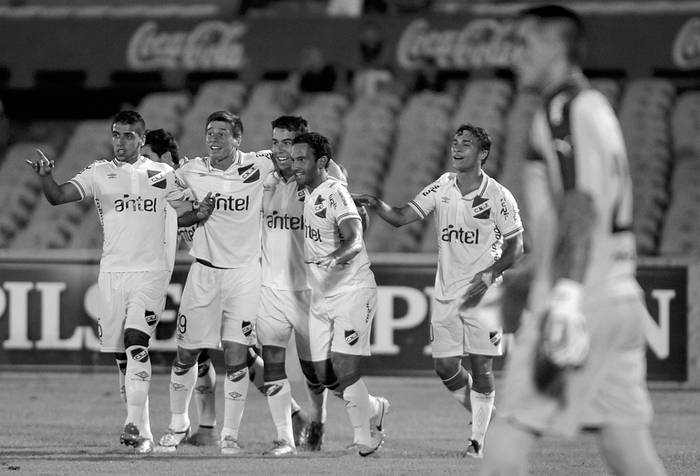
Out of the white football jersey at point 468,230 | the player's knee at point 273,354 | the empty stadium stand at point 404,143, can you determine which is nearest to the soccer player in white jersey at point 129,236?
the player's knee at point 273,354

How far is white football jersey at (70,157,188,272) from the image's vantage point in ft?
32.5

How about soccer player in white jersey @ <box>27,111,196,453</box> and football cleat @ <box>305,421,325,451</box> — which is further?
football cleat @ <box>305,421,325,451</box>

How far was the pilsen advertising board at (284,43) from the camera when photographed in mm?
19797

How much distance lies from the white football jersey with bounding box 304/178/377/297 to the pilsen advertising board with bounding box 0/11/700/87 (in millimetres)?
10690

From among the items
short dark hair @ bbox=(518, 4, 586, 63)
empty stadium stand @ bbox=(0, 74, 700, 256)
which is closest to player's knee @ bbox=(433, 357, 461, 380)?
short dark hair @ bbox=(518, 4, 586, 63)

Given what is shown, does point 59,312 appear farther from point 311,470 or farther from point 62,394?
point 311,470

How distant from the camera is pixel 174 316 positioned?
49.3ft

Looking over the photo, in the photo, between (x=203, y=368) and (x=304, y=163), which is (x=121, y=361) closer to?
(x=203, y=368)

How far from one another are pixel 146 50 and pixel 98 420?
404 inches

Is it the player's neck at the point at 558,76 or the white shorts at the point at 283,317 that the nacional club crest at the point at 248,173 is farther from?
the player's neck at the point at 558,76

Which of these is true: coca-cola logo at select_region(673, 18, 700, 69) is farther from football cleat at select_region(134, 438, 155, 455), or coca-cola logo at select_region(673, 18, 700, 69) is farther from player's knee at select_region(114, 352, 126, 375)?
football cleat at select_region(134, 438, 155, 455)

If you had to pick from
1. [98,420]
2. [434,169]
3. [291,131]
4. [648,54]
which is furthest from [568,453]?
[648,54]

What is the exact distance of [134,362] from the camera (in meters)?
9.70

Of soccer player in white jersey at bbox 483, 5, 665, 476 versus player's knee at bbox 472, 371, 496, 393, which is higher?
soccer player in white jersey at bbox 483, 5, 665, 476
